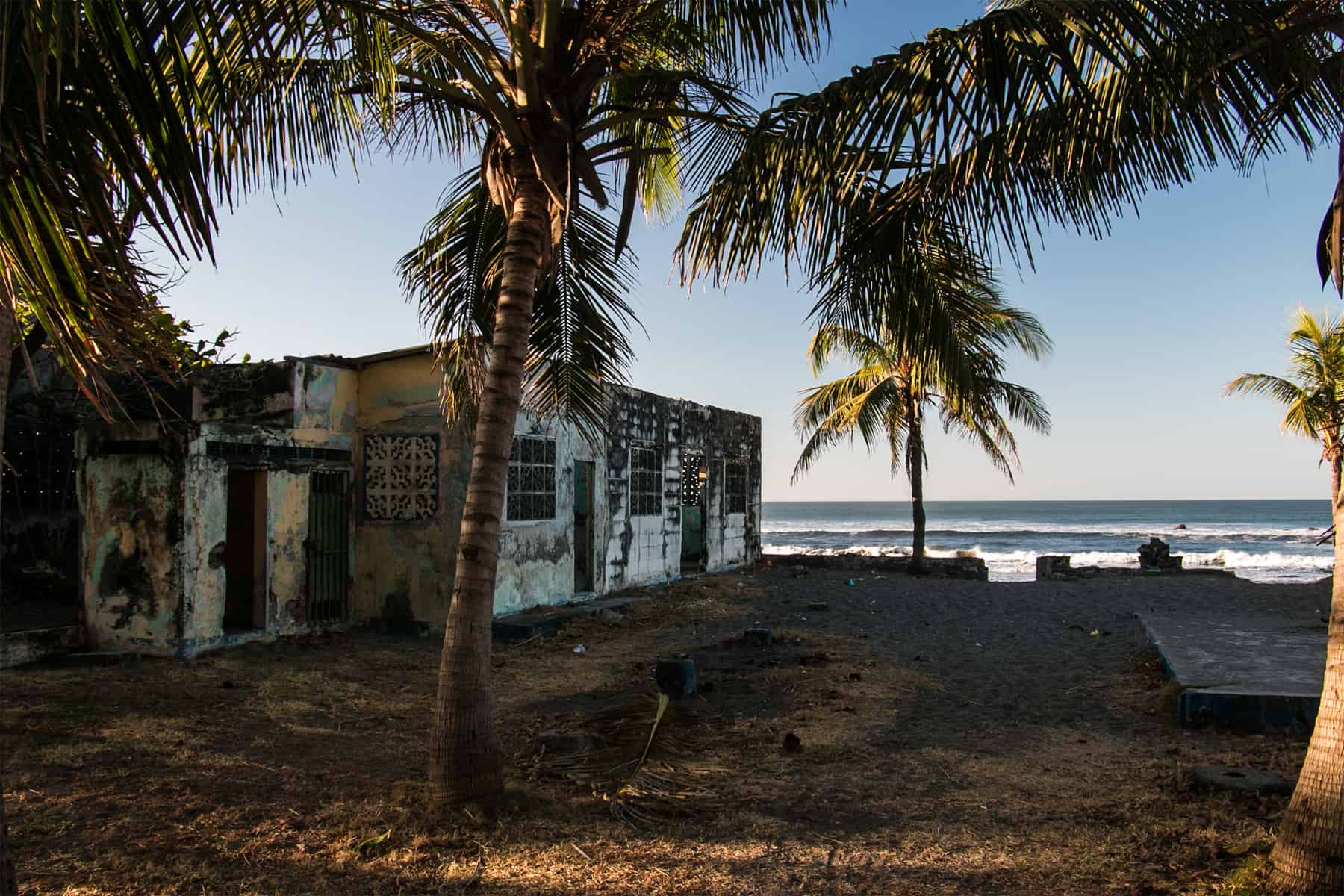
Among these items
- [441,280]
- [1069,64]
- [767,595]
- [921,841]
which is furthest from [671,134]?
[767,595]

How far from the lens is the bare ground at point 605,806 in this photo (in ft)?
11.1

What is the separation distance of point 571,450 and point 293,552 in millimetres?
3598

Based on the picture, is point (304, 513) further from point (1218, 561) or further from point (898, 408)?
point (1218, 561)

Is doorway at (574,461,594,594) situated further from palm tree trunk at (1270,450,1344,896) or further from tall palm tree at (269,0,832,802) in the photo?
palm tree trunk at (1270,450,1344,896)

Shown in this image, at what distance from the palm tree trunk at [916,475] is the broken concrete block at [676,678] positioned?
9.23m

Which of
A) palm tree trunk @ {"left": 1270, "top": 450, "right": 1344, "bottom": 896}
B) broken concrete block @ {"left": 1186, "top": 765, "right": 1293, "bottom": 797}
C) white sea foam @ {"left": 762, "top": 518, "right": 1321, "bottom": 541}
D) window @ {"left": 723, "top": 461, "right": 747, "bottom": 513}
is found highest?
window @ {"left": 723, "top": 461, "right": 747, "bottom": 513}

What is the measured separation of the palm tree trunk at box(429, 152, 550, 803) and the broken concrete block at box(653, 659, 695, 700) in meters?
2.68

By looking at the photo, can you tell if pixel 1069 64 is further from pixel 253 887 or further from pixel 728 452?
pixel 728 452

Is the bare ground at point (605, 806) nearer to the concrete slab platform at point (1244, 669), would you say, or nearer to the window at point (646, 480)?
the concrete slab platform at point (1244, 669)

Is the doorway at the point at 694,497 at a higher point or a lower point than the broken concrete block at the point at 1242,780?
higher

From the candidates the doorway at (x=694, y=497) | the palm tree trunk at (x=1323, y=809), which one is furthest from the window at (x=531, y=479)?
the palm tree trunk at (x=1323, y=809)

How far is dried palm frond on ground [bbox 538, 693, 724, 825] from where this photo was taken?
412 centimetres

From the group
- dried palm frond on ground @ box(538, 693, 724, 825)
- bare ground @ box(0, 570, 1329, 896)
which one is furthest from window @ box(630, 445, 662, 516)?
dried palm frond on ground @ box(538, 693, 724, 825)

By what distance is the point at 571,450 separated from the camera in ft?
36.9
